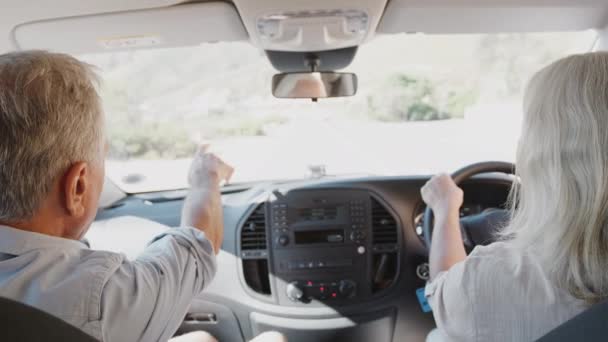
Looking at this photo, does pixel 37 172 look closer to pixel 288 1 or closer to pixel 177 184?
pixel 288 1

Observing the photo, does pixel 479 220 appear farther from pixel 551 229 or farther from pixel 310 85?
pixel 551 229

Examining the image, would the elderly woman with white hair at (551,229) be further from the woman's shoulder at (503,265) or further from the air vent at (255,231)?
the air vent at (255,231)

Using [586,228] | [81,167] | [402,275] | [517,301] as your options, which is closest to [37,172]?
[81,167]

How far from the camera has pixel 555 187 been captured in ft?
4.81

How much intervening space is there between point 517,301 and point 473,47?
825cm

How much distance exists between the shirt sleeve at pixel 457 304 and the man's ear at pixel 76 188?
3.24 ft

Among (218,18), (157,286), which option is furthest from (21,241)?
(218,18)

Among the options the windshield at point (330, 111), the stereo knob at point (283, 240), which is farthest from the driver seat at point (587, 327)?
the stereo knob at point (283, 240)

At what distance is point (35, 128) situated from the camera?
1354mm

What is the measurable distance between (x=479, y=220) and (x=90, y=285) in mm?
1948

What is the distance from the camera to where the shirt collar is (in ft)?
4.44

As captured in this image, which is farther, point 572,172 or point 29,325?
point 572,172

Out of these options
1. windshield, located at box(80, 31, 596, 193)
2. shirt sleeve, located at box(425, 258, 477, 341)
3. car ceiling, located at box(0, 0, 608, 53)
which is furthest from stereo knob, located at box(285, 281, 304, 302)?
shirt sleeve, located at box(425, 258, 477, 341)

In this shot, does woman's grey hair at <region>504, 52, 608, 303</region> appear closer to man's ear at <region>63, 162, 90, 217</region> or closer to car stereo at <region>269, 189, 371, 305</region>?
man's ear at <region>63, 162, 90, 217</region>
